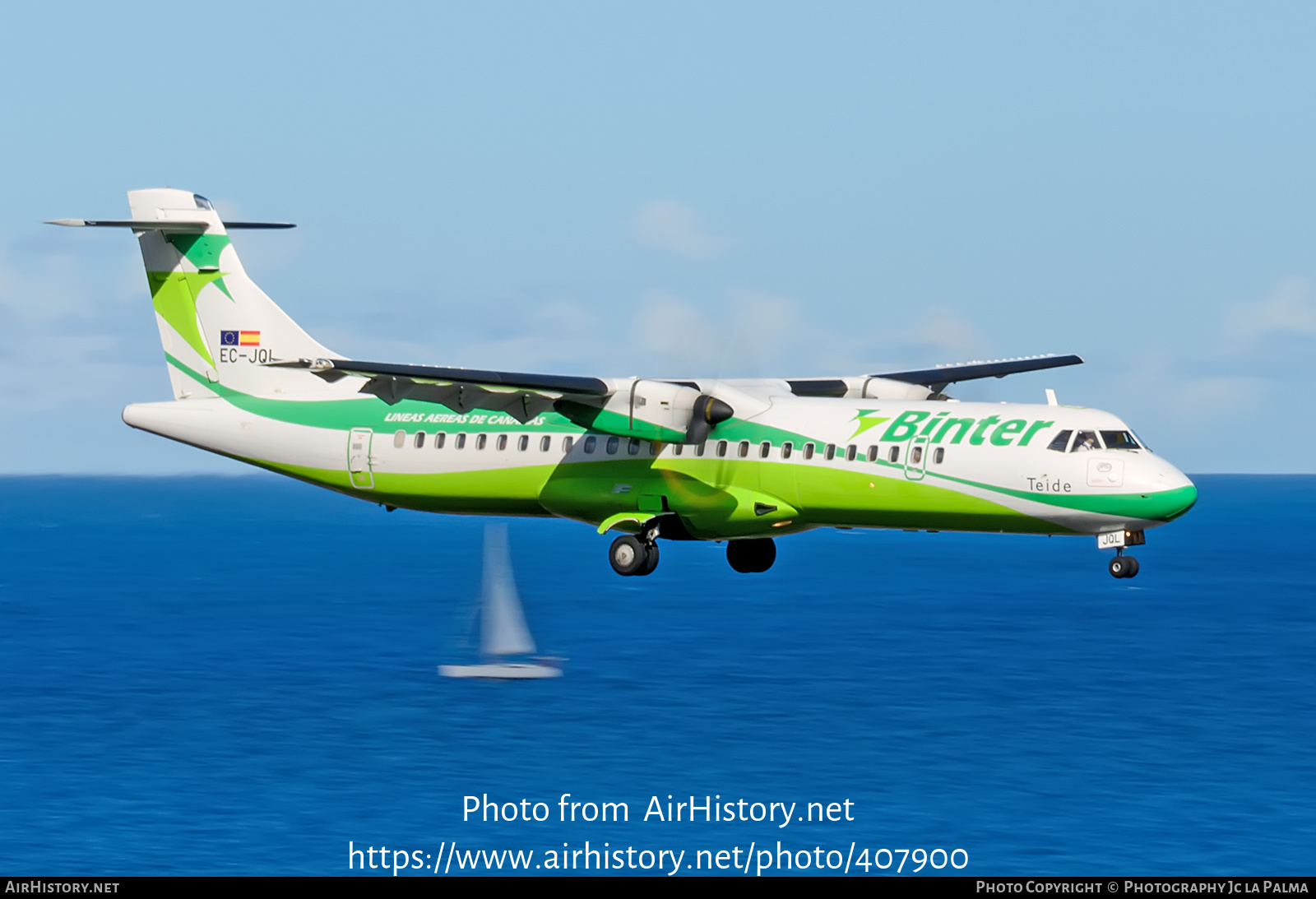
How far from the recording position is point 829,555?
12519 centimetres

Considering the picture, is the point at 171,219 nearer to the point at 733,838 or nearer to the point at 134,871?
the point at 134,871

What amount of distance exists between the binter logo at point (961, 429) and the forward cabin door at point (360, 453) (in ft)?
39.1

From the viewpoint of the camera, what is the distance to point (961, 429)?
1377 inches

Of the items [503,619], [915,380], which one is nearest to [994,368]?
[915,380]

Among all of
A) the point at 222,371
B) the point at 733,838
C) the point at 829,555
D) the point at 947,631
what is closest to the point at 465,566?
the point at 829,555

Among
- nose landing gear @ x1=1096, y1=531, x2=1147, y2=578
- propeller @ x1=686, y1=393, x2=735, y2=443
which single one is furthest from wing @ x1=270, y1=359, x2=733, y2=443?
nose landing gear @ x1=1096, y1=531, x2=1147, y2=578

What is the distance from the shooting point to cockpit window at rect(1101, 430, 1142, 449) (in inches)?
1332

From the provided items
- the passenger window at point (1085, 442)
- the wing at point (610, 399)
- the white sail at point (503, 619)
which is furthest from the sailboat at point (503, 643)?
the passenger window at point (1085, 442)

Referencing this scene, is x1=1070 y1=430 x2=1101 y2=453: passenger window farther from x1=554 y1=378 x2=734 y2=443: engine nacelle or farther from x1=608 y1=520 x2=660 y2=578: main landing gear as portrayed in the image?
x1=608 y1=520 x2=660 y2=578: main landing gear

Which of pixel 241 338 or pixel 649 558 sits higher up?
pixel 241 338

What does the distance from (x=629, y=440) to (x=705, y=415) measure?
2122mm

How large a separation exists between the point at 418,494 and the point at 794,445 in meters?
9.36

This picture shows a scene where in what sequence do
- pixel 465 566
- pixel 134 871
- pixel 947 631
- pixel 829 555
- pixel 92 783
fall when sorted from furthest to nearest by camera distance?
1. pixel 829 555
2. pixel 465 566
3. pixel 947 631
4. pixel 92 783
5. pixel 134 871

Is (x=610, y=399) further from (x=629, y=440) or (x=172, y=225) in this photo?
(x=172, y=225)
